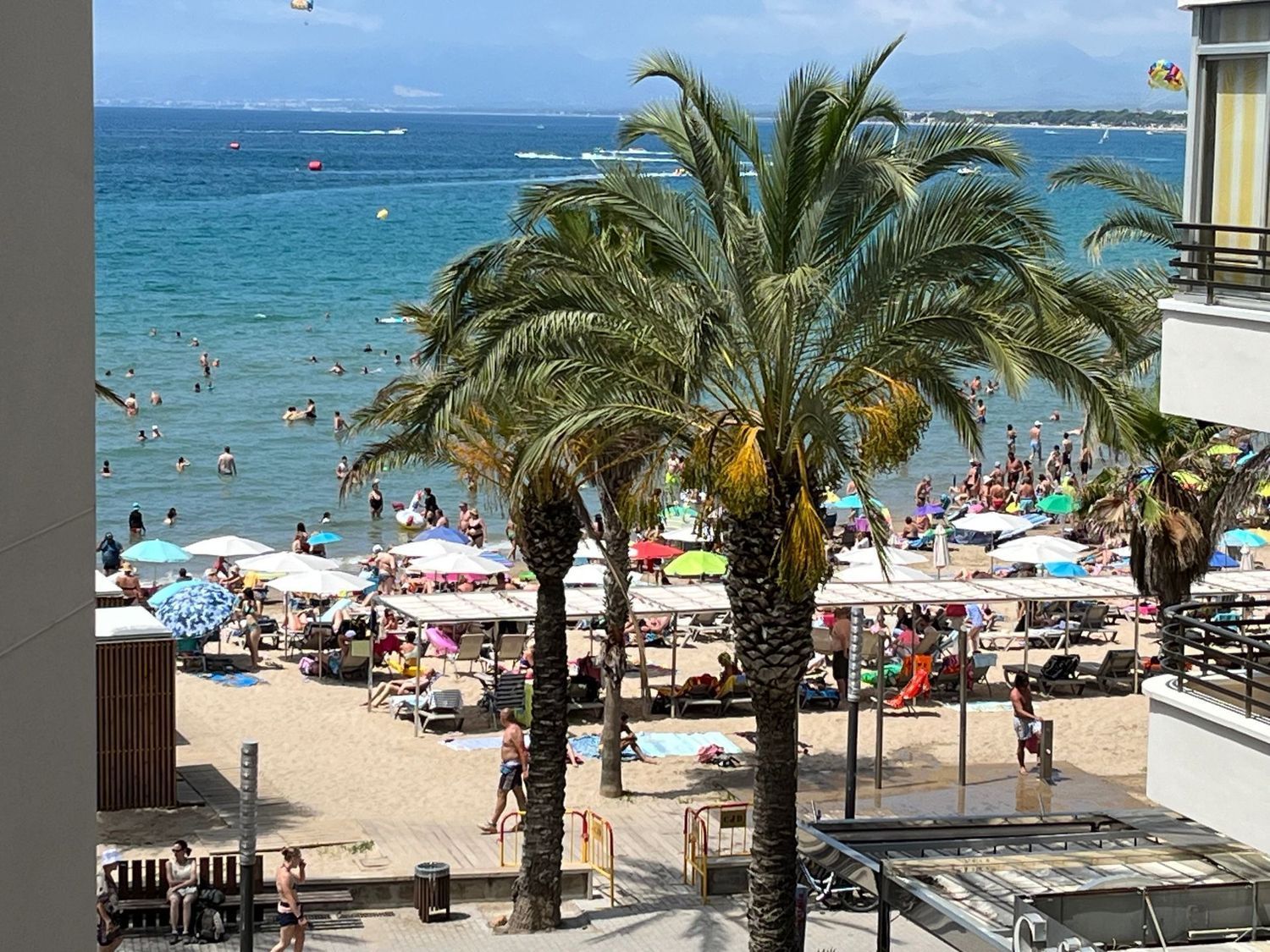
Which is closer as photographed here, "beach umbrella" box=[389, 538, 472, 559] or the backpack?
the backpack

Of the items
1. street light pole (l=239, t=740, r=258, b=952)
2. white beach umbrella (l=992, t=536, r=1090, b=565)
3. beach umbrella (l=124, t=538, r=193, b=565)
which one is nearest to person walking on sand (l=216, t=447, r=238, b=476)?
beach umbrella (l=124, t=538, r=193, b=565)

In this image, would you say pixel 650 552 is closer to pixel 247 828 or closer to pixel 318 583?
pixel 318 583

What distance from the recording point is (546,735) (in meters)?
15.7

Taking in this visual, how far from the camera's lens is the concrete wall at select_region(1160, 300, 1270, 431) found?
Answer: 875 centimetres

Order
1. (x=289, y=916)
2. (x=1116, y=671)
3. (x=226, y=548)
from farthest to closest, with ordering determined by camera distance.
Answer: (x=226, y=548) < (x=1116, y=671) < (x=289, y=916)

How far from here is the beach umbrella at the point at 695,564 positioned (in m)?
26.1

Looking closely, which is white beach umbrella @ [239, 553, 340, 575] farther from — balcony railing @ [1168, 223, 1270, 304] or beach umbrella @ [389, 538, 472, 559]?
balcony railing @ [1168, 223, 1270, 304]

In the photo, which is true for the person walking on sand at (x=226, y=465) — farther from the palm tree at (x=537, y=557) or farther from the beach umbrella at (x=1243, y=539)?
the palm tree at (x=537, y=557)

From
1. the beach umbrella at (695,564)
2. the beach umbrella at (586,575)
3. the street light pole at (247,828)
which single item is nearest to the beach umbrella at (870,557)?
the beach umbrella at (695,564)

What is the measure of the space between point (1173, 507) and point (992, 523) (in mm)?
12551

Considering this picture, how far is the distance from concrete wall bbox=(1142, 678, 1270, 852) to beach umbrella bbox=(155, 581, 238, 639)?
1660cm

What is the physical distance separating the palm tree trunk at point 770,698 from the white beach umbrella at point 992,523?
62.9 ft

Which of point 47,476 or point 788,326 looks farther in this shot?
point 788,326

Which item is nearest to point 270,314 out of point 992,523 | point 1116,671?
point 992,523
